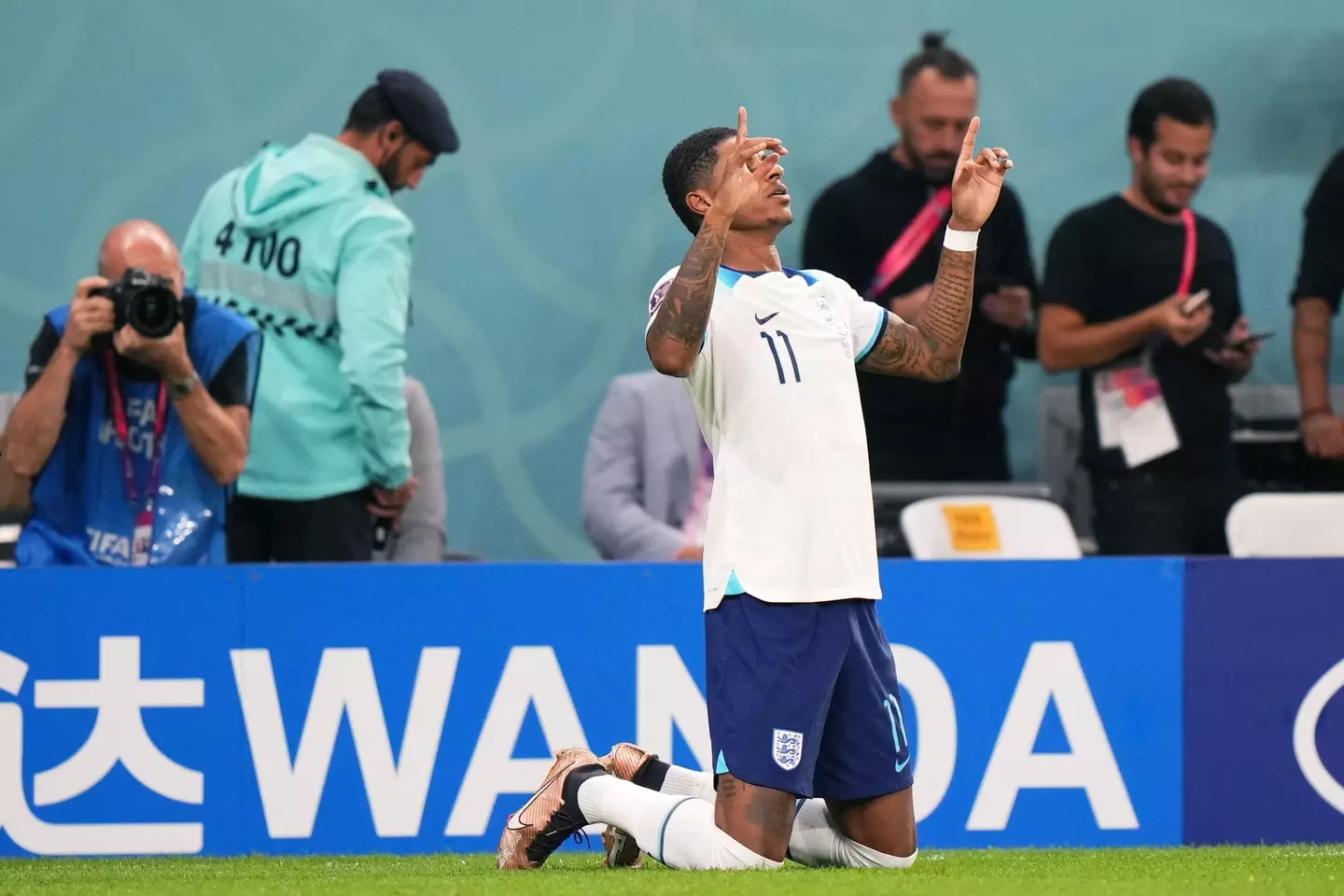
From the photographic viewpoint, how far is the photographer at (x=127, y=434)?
16.8 feet

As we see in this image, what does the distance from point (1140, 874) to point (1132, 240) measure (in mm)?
2851

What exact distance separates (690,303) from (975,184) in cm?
72

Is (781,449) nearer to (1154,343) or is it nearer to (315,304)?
(315,304)

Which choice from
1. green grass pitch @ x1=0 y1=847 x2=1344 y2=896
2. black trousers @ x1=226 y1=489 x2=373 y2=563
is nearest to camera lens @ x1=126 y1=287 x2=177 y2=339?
black trousers @ x1=226 y1=489 x2=373 y2=563

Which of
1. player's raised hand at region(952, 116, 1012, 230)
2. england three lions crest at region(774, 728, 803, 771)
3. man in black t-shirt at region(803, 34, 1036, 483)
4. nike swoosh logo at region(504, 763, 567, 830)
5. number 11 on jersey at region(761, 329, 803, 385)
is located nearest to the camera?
england three lions crest at region(774, 728, 803, 771)

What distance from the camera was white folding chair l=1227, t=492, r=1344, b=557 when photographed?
238 inches

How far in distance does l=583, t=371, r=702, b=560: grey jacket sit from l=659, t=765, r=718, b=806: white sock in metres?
2.01

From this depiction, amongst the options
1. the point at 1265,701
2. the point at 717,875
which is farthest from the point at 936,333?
the point at 1265,701

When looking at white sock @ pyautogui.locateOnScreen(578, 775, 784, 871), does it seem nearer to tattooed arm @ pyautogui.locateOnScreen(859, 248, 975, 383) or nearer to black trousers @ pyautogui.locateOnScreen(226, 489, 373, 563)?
tattooed arm @ pyautogui.locateOnScreen(859, 248, 975, 383)

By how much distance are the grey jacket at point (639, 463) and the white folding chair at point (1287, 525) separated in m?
1.72

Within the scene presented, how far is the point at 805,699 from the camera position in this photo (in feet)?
12.3

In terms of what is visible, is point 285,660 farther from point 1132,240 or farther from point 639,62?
point 639,62

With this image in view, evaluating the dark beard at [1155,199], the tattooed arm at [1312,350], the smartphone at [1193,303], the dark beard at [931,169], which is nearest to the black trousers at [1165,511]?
the smartphone at [1193,303]

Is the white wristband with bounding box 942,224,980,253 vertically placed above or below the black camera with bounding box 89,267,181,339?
above
